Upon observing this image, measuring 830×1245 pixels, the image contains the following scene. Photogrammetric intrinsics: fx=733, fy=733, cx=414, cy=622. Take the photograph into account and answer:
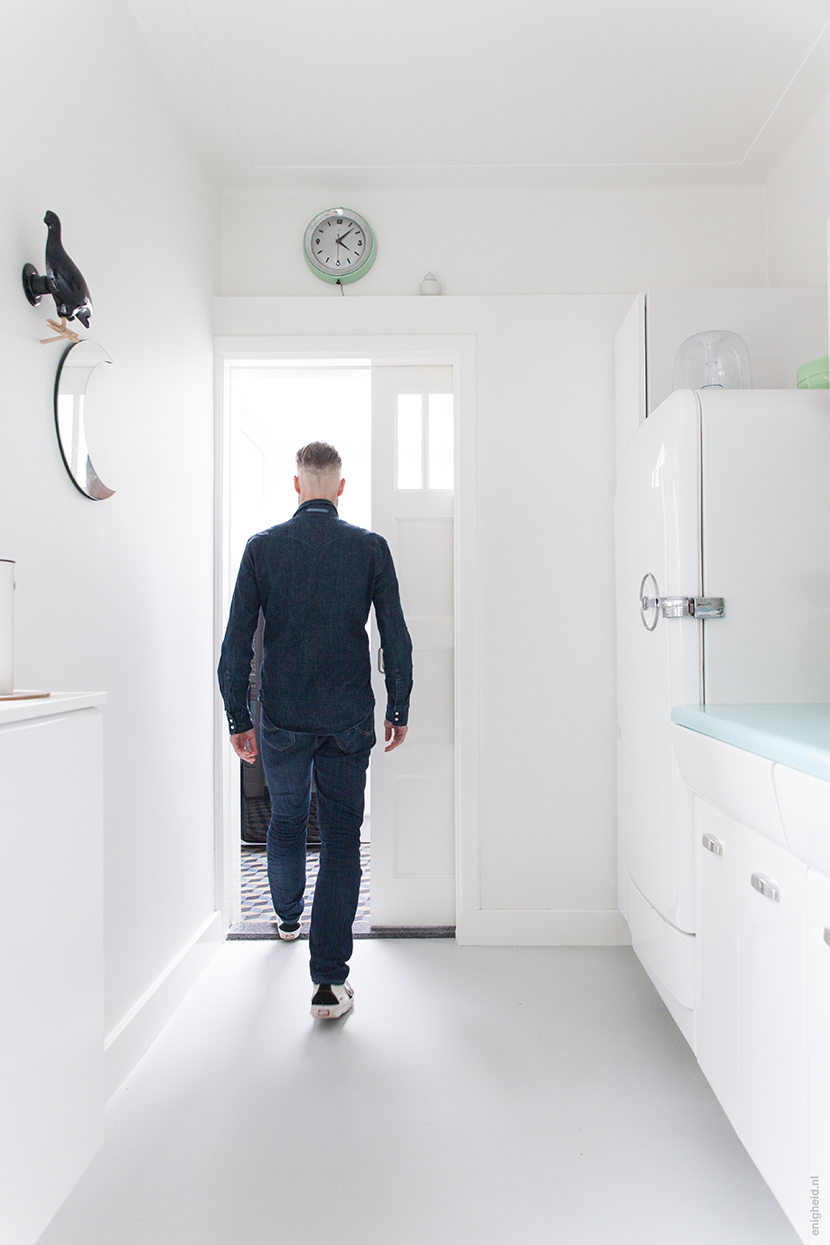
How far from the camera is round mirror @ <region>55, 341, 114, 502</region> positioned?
56.8 inches

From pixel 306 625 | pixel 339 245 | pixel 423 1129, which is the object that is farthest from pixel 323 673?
pixel 339 245

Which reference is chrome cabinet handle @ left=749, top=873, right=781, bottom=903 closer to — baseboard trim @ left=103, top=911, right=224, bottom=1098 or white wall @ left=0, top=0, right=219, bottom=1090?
white wall @ left=0, top=0, right=219, bottom=1090

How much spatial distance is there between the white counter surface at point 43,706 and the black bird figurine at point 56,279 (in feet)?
2.49

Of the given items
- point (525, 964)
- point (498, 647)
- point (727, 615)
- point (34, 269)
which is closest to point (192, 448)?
point (34, 269)

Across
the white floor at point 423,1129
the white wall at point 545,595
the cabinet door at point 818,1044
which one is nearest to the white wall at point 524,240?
the white wall at point 545,595

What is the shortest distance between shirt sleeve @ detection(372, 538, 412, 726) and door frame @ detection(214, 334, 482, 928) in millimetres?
455

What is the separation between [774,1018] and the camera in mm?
1147

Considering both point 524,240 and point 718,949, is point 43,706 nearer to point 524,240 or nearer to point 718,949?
point 718,949

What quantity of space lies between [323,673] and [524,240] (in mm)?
1741

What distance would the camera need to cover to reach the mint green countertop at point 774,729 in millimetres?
992

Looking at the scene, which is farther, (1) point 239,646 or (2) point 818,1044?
(1) point 239,646

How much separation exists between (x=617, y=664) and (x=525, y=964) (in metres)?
1.02

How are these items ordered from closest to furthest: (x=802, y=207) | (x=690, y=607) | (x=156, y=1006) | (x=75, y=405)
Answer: (x=75, y=405), (x=690, y=607), (x=156, y=1006), (x=802, y=207)

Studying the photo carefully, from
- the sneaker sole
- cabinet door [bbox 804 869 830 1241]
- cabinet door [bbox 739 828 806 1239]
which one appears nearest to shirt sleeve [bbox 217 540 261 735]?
the sneaker sole
